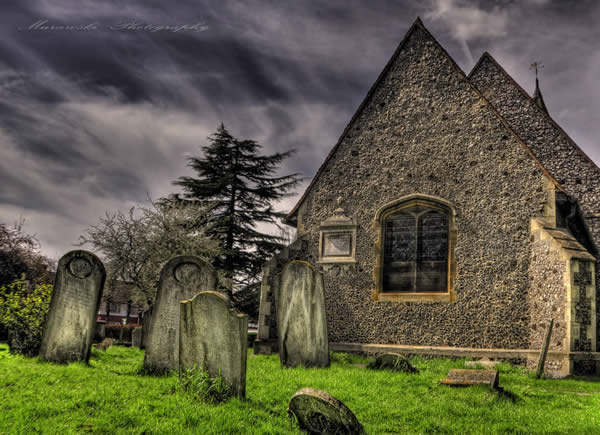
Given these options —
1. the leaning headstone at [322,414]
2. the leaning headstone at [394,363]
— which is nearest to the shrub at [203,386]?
the leaning headstone at [322,414]

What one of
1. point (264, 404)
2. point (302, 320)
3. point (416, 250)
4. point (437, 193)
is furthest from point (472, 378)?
point (437, 193)

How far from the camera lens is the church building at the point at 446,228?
37.0 feet

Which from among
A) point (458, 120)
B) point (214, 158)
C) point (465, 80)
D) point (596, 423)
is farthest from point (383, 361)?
point (214, 158)

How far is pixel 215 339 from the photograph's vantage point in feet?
20.1

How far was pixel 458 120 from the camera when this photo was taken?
13.5m

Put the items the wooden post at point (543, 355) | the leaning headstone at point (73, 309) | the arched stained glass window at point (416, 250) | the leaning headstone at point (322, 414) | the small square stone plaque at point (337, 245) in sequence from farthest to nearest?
the small square stone plaque at point (337, 245) < the arched stained glass window at point (416, 250) < the wooden post at point (543, 355) < the leaning headstone at point (73, 309) < the leaning headstone at point (322, 414)

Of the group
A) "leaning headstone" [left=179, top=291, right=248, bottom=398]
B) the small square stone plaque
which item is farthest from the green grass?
the small square stone plaque

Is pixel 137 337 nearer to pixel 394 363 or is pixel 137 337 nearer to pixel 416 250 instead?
pixel 416 250

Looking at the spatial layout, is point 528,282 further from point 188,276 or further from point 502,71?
point 502,71

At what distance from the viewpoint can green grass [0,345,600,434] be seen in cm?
489

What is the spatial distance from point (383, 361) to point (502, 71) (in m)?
12.9

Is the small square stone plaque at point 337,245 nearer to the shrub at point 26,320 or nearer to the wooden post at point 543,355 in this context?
the wooden post at point 543,355

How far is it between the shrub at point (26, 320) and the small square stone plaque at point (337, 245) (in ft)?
23.0

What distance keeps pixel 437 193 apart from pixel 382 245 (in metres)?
2.01
